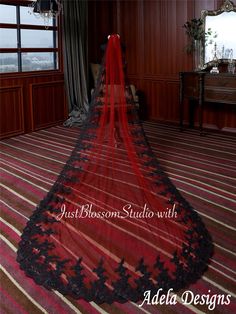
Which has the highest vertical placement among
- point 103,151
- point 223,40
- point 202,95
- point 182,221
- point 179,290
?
point 223,40

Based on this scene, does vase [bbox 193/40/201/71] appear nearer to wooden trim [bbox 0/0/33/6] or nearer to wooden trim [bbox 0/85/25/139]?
wooden trim [bbox 0/0/33/6]

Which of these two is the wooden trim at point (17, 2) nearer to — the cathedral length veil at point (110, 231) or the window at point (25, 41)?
the window at point (25, 41)

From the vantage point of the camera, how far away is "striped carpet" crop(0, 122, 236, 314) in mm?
1983

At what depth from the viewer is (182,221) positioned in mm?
2730

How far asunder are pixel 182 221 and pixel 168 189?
1.34 feet

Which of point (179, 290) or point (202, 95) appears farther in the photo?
point (202, 95)

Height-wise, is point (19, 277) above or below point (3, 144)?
below

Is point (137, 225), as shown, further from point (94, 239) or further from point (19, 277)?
point (19, 277)

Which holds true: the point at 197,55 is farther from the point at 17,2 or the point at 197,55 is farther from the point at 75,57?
Result: the point at 17,2

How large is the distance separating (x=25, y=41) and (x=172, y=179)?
3.04 metres

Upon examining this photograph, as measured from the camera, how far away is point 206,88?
5250 millimetres

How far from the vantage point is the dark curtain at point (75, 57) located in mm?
5863

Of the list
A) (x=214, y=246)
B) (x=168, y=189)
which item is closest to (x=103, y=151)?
(x=168, y=189)

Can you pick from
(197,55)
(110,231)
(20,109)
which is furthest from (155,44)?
(110,231)
